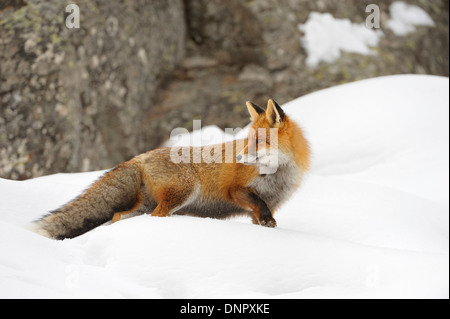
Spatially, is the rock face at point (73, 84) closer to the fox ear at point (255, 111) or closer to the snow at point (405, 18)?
the fox ear at point (255, 111)

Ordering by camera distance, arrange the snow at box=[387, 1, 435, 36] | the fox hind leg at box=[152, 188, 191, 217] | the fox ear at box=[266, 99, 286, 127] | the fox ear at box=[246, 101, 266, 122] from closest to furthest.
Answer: the fox hind leg at box=[152, 188, 191, 217]
the fox ear at box=[266, 99, 286, 127]
the fox ear at box=[246, 101, 266, 122]
the snow at box=[387, 1, 435, 36]

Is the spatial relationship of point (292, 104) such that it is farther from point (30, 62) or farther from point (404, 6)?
point (404, 6)

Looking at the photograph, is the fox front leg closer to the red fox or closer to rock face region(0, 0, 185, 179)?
the red fox

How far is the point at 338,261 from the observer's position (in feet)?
10.9

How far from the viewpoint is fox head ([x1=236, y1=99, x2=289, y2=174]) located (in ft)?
13.6

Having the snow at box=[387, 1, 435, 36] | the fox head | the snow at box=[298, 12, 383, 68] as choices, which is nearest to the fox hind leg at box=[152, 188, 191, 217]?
A: the fox head

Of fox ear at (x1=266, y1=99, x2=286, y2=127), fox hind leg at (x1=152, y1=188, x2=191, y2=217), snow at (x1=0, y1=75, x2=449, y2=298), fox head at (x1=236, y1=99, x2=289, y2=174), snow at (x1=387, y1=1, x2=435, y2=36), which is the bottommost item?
snow at (x1=0, y1=75, x2=449, y2=298)

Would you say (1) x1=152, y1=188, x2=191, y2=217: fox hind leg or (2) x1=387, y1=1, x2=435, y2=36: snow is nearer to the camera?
(1) x1=152, y1=188, x2=191, y2=217: fox hind leg

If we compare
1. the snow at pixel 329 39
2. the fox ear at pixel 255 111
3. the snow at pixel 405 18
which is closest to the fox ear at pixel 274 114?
the fox ear at pixel 255 111

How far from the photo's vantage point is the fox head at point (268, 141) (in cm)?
413

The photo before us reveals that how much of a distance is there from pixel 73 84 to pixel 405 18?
25.3ft

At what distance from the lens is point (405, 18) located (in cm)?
1168

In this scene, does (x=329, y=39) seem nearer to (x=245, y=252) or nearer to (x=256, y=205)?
(x=256, y=205)

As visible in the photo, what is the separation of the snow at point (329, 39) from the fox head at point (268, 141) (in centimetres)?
668
